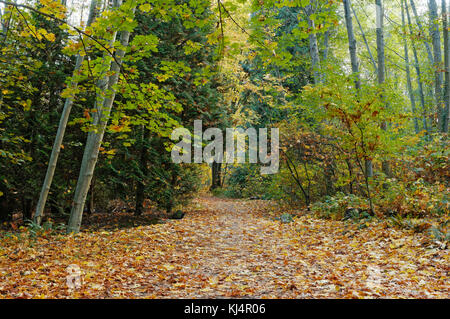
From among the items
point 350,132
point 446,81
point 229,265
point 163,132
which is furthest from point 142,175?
point 446,81

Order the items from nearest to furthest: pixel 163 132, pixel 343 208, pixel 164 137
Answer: pixel 163 132, pixel 343 208, pixel 164 137

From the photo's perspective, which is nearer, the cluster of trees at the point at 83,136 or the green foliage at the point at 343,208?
the green foliage at the point at 343,208

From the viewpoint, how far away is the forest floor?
11.1 ft

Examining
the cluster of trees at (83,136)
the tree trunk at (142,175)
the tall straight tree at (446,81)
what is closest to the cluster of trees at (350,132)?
the tall straight tree at (446,81)

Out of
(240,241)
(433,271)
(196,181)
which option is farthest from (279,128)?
(433,271)

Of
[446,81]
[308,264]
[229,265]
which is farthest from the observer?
[446,81]

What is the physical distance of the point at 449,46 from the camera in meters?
10.3

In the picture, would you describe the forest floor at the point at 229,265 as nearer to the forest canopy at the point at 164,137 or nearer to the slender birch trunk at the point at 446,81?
the forest canopy at the point at 164,137

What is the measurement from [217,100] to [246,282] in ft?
24.4

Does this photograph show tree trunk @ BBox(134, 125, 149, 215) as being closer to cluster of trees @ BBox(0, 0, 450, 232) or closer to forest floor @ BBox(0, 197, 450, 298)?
cluster of trees @ BBox(0, 0, 450, 232)

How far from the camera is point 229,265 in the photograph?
4.70m

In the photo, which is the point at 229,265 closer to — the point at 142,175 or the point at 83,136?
the point at 142,175

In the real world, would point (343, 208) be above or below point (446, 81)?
below

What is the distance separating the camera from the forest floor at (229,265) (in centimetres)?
340
